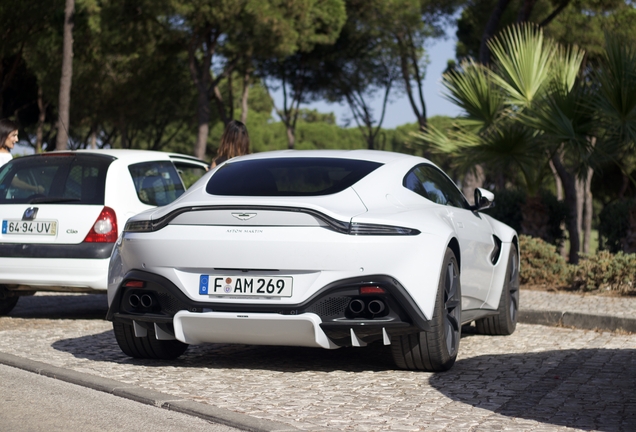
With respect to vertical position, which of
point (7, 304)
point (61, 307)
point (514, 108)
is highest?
point (514, 108)

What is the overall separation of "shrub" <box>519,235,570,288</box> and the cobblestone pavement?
3769 mm

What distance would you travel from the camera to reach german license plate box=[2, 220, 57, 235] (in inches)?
324

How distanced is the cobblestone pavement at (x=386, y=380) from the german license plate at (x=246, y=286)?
1.75 feet

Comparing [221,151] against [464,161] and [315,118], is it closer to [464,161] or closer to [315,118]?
[464,161]

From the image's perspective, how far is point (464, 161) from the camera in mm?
13805

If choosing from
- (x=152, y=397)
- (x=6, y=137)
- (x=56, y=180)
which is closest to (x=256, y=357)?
(x=152, y=397)

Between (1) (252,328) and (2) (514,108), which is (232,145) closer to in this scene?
(1) (252,328)

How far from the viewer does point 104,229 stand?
26.9ft

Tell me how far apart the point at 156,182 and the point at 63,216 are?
1.17 metres

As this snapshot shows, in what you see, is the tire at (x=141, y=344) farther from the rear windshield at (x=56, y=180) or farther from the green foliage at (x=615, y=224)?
the green foliage at (x=615, y=224)

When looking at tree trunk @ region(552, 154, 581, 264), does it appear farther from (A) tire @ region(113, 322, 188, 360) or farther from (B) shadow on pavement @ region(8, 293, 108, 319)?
(A) tire @ region(113, 322, 188, 360)

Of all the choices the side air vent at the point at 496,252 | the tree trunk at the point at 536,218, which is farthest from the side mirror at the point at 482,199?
the tree trunk at the point at 536,218

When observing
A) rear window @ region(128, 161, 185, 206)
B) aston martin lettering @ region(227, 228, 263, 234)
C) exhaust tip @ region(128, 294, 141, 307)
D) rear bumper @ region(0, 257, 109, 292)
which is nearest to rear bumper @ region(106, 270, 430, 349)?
exhaust tip @ region(128, 294, 141, 307)

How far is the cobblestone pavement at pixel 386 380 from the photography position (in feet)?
15.6
